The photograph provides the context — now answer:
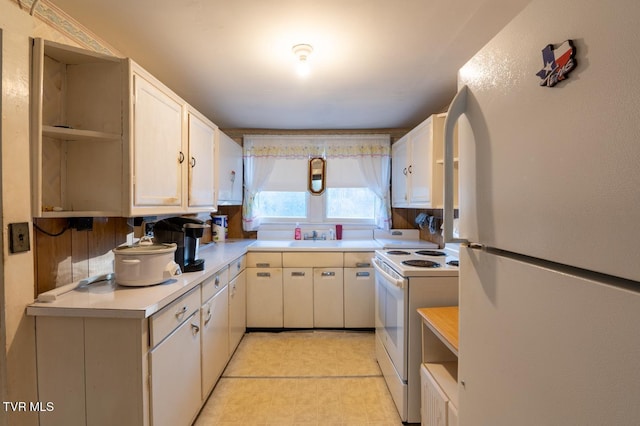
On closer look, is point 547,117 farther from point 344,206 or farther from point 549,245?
point 344,206

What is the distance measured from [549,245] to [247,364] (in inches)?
96.6

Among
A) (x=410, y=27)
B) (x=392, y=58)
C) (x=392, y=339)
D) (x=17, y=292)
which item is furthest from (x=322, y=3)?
(x=392, y=339)

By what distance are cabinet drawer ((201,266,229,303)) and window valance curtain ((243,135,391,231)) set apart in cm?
124

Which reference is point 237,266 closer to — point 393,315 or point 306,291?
point 306,291

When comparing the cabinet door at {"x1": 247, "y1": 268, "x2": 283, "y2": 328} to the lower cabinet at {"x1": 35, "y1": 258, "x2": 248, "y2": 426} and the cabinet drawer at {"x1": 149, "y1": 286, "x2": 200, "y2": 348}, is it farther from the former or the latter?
the lower cabinet at {"x1": 35, "y1": 258, "x2": 248, "y2": 426}

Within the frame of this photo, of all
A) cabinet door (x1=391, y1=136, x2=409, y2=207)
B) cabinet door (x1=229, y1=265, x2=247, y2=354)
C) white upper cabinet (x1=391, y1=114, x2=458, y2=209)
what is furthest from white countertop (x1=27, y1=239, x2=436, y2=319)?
cabinet door (x1=391, y1=136, x2=409, y2=207)

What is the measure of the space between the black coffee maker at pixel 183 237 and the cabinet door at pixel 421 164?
176 cm

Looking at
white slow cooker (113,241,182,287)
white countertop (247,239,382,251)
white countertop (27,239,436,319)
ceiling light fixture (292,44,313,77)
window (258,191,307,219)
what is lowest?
white countertop (27,239,436,319)

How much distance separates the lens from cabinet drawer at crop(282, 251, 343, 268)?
2.93 meters

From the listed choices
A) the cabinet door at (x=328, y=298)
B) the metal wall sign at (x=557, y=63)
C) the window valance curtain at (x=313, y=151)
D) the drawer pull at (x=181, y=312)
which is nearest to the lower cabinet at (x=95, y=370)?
the drawer pull at (x=181, y=312)

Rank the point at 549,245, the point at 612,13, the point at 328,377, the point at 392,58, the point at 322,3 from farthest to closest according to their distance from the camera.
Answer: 1. the point at 328,377
2. the point at 392,58
3. the point at 322,3
4. the point at 549,245
5. the point at 612,13

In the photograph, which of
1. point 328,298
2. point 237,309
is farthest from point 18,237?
point 328,298

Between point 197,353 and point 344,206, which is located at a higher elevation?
point 344,206

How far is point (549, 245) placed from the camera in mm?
474
